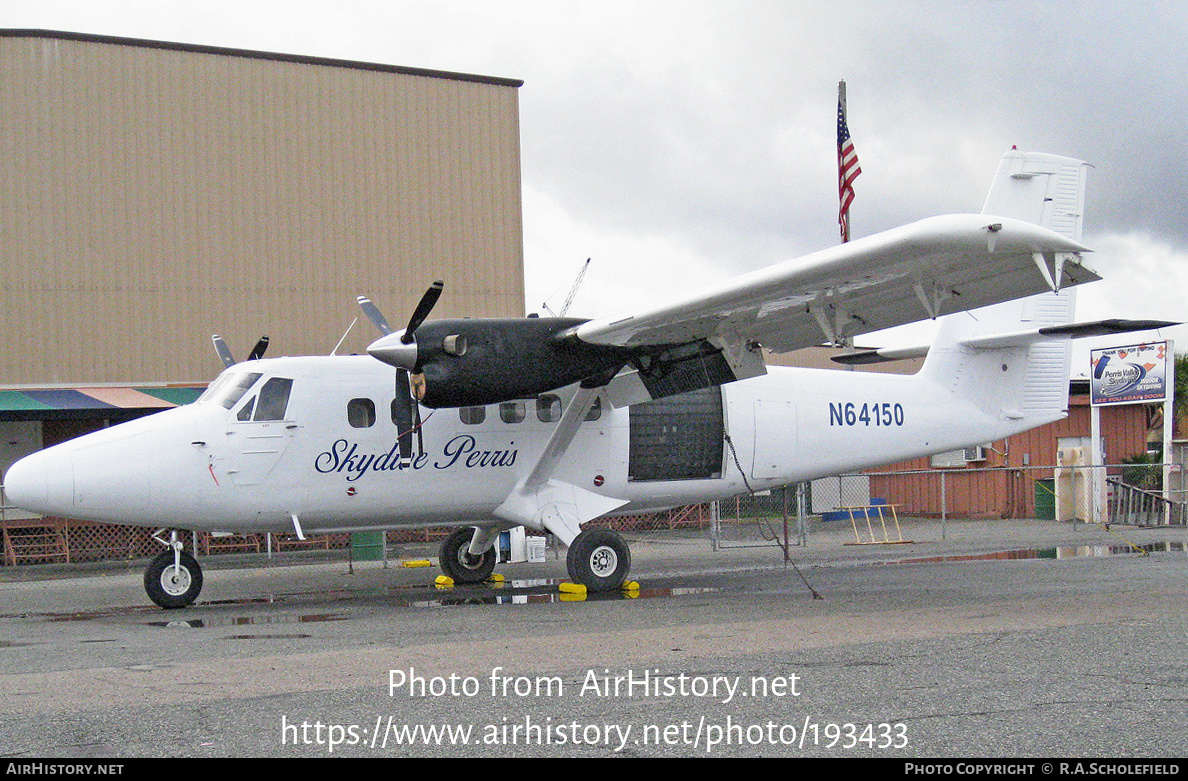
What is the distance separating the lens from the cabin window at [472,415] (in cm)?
1355

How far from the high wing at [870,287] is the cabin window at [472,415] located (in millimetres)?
2068

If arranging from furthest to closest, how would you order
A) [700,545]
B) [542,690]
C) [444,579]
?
[700,545], [444,579], [542,690]

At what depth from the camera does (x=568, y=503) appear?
45.0 ft

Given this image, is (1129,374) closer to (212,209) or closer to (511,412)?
(511,412)

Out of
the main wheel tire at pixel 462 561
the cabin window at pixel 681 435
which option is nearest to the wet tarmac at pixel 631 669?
the main wheel tire at pixel 462 561

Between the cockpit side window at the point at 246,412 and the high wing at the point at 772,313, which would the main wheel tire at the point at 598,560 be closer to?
the high wing at the point at 772,313

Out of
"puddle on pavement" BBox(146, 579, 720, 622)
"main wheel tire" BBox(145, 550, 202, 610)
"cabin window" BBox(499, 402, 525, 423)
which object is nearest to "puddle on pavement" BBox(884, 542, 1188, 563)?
"puddle on pavement" BBox(146, 579, 720, 622)

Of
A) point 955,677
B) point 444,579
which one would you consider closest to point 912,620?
point 955,677

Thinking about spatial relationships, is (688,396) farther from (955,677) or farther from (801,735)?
(801,735)

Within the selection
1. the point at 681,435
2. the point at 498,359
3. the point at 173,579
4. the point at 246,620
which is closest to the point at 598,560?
the point at 681,435

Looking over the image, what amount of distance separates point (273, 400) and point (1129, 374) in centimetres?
2181

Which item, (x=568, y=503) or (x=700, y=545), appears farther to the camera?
(x=700, y=545)

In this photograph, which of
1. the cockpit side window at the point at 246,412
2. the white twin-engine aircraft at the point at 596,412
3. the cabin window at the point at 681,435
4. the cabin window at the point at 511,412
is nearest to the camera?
the white twin-engine aircraft at the point at 596,412

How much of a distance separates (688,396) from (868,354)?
2688 mm
